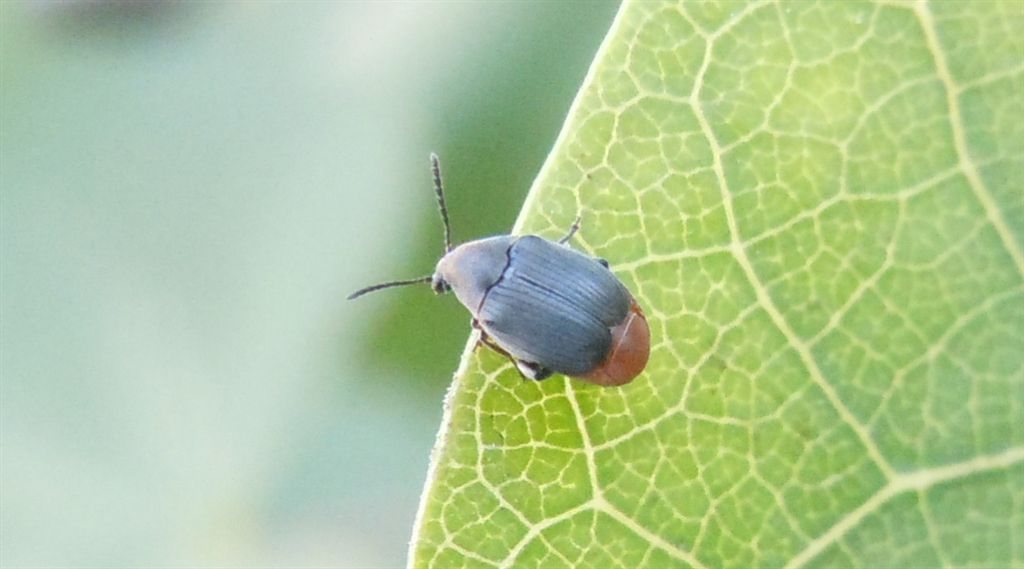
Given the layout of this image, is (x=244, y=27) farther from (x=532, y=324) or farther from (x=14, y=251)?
(x=532, y=324)

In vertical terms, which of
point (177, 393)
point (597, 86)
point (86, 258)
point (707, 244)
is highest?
point (597, 86)

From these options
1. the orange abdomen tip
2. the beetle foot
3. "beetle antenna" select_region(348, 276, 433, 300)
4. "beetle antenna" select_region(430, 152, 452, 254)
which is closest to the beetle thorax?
"beetle antenna" select_region(430, 152, 452, 254)

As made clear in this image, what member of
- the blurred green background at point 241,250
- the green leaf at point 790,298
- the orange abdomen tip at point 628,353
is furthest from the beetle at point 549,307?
the blurred green background at point 241,250

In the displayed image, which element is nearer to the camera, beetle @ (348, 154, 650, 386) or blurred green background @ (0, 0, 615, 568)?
beetle @ (348, 154, 650, 386)

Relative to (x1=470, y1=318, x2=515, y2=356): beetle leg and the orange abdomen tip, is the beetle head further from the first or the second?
the orange abdomen tip

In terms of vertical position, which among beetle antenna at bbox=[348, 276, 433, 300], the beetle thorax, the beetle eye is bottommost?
beetle antenna at bbox=[348, 276, 433, 300]

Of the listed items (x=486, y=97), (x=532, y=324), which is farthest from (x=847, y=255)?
(x=486, y=97)
